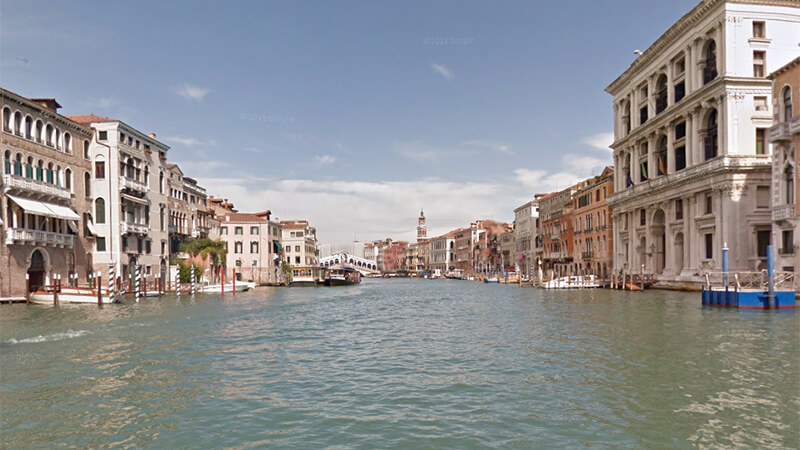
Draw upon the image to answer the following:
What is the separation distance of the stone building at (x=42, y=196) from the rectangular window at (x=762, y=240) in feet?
121

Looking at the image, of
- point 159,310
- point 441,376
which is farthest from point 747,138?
point 159,310

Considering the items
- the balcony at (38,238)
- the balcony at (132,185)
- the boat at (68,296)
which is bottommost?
the boat at (68,296)

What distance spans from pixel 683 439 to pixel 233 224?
52.5m

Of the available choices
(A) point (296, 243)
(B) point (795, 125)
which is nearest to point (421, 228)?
(A) point (296, 243)

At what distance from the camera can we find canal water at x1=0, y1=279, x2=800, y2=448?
6742 mm

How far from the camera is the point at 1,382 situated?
30.7ft

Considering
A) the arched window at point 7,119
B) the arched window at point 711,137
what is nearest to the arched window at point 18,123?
the arched window at point 7,119

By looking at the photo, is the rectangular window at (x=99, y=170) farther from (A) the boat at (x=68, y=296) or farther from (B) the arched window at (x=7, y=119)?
(A) the boat at (x=68, y=296)

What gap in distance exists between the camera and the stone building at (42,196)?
25.3 metres

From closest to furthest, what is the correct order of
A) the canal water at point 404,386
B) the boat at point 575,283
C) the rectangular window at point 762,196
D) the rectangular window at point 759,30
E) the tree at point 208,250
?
the canal water at point 404,386 < the rectangular window at point 762,196 < the rectangular window at point 759,30 < the boat at point 575,283 < the tree at point 208,250

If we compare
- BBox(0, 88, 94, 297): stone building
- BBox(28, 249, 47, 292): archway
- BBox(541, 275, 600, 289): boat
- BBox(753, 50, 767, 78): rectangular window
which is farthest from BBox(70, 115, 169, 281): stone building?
BBox(753, 50, 767, 78): rectangular window

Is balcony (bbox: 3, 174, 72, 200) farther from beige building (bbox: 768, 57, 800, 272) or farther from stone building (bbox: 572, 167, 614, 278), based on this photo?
stone building (bbox: 572, 167, 614, 278)

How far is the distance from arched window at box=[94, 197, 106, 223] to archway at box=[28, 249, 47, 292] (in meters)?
5.51

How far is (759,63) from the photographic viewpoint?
104 feet
